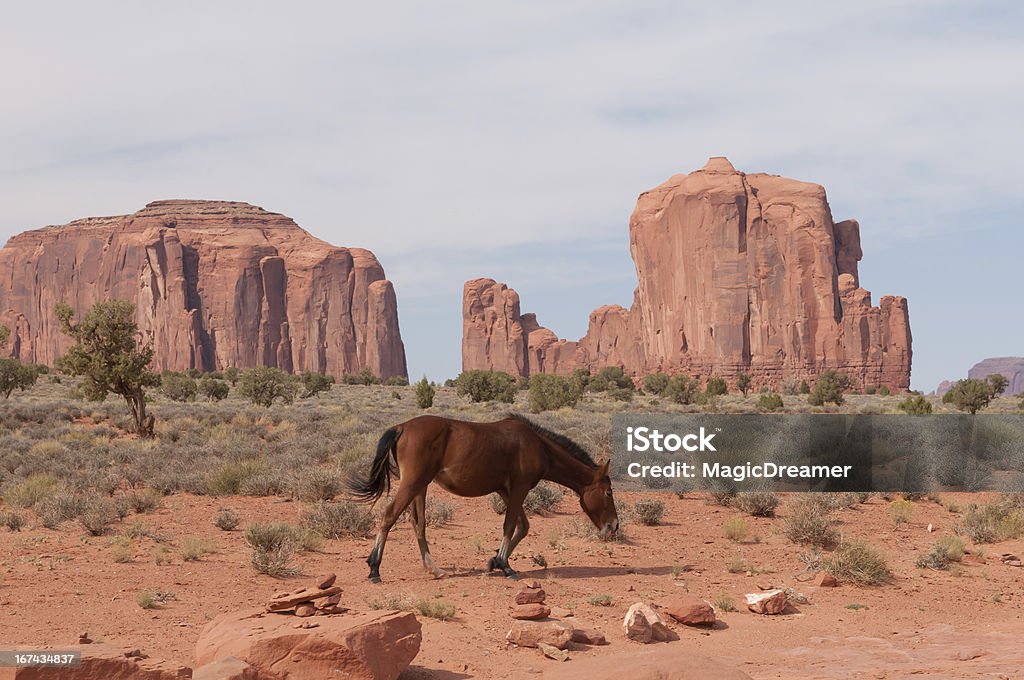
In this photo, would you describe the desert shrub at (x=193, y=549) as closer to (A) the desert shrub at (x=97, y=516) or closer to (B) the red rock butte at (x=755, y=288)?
(A) the desert shrub at (x=97, y=516)

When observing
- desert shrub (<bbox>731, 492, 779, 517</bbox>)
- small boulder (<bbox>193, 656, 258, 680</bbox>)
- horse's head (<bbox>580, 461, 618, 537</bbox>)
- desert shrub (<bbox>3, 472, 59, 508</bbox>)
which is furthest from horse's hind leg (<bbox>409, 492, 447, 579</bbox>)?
desert shrub (<bbox>3, 472, 59, 508</bbox>)

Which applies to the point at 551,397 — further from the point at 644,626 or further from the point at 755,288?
the point at 755,288

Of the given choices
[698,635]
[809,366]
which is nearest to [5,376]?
[698,635]

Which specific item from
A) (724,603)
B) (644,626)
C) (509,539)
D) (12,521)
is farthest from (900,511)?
(12,521)

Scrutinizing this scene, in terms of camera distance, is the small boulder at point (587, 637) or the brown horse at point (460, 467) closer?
the small boulder at point (587, 637)

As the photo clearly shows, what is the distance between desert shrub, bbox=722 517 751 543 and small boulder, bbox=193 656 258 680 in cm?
953

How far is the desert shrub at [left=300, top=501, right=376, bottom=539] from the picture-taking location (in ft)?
46.2

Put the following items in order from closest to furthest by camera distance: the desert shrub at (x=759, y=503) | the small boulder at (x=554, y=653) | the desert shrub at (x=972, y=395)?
1. the small boulder at (x=554, y=653)
2. the desert shrub at (x=759, y=503)
3. the desert shrub at (x=972, y=395)

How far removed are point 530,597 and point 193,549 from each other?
489 centimetres

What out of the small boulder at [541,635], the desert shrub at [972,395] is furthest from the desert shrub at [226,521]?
the desert shrub at [972,395]

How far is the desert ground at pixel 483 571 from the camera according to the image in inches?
351

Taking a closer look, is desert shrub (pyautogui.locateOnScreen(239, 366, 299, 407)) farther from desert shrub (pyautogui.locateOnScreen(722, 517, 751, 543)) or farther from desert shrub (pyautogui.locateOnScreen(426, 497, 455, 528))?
desert shrub (pyautogui.locateOnScreen(722, 517, 751, 543))

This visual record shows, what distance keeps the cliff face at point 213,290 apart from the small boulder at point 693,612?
415 ft

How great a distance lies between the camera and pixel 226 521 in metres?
14.6
